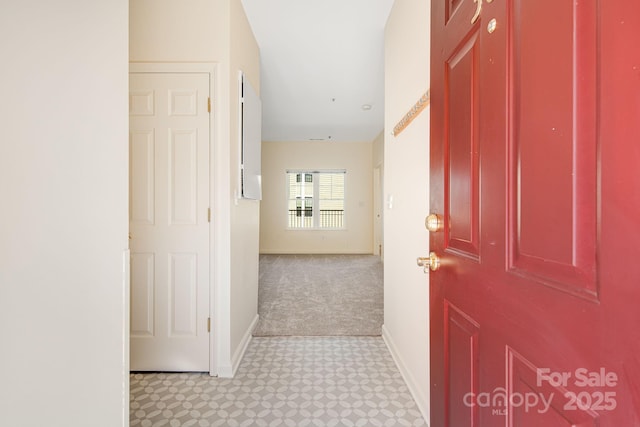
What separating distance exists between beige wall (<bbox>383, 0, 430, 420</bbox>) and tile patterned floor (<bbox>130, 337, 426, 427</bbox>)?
173mm

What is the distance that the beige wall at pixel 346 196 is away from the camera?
7.50 m

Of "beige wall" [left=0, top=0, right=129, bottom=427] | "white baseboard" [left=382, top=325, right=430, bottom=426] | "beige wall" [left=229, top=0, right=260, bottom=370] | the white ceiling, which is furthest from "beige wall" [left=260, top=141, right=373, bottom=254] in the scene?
"beige wall" [left=0, top=0, right=129, bottom=427]

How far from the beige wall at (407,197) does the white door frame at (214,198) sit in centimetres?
123

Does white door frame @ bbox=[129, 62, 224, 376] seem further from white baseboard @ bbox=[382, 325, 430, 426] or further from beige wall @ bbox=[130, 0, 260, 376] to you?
white baseboard @ bbox=[382, 325, 430, 426]

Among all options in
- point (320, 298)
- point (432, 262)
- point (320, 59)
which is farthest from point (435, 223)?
point (320, 298)

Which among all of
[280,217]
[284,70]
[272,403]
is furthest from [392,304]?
[280,217]

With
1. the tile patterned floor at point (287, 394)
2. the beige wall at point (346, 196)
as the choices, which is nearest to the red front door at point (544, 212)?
Answer: the tile patterned floor at point (287, 394)

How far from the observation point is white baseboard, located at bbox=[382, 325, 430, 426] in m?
1.58

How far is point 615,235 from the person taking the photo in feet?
1.33

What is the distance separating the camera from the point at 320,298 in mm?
3738

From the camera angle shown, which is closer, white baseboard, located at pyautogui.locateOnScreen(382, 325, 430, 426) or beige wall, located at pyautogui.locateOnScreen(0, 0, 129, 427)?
beige wall, located at pyautogui.locateOnScreen(0, 0, 129, 427)

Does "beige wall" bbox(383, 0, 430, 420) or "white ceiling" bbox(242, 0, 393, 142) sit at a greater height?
"white ceiling" bbox(242, 0, 393, 142)

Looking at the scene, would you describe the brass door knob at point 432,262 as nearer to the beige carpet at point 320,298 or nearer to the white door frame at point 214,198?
the white door frame at point 214,198

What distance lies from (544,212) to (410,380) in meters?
1.67
